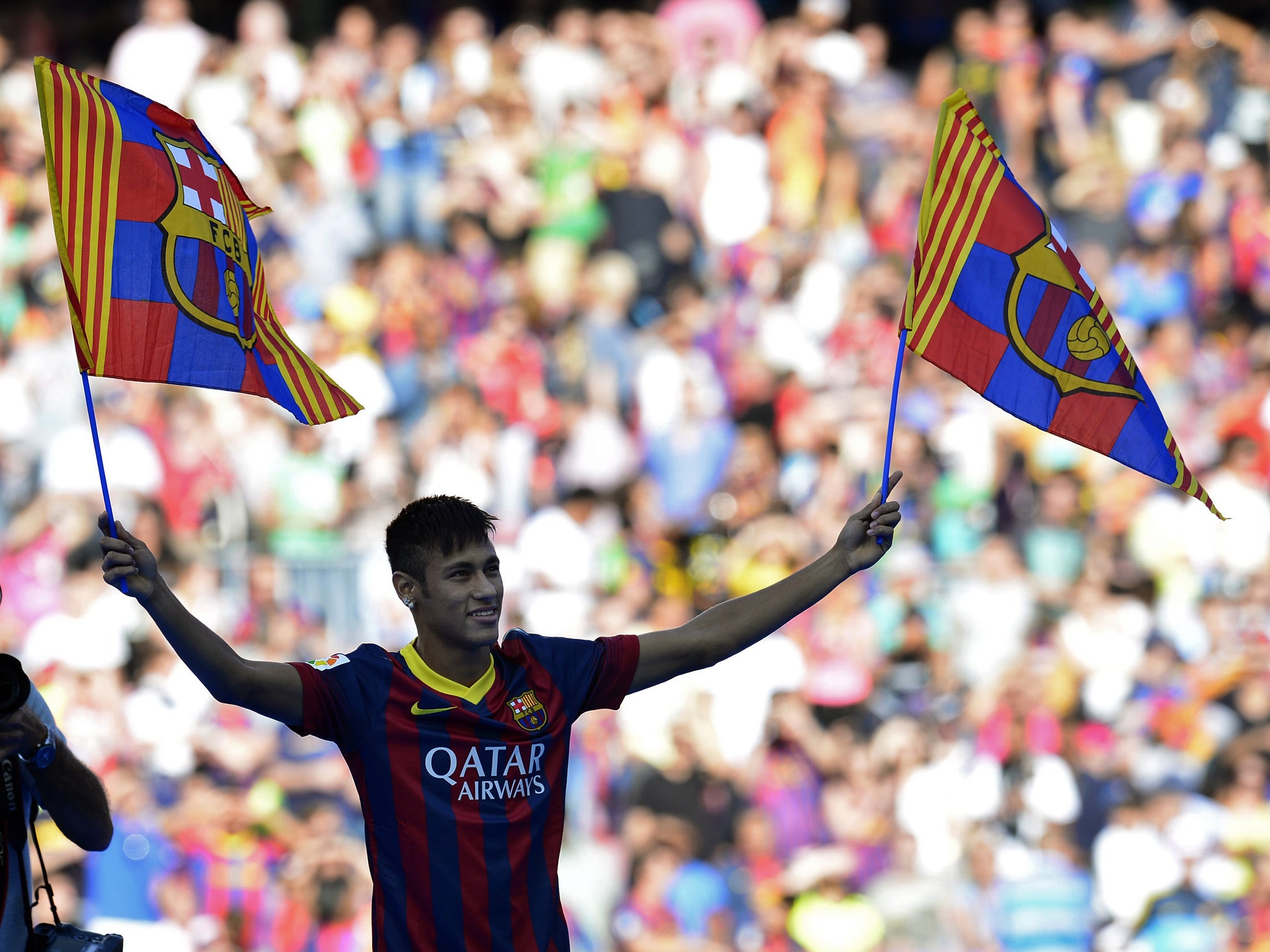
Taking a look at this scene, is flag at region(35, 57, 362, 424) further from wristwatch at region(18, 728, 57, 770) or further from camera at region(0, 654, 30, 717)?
wristwatch at region(18, 728, 57, 770)

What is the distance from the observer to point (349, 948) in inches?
312

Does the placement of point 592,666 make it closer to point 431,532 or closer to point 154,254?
point 431,532

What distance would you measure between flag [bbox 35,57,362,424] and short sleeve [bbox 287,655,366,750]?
703 mm

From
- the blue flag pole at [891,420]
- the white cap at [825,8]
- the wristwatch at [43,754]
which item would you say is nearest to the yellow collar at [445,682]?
the wristwatch at [43,754]

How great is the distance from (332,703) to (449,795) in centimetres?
32

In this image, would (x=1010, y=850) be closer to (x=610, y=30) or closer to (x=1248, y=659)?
(x=1248, y=659)

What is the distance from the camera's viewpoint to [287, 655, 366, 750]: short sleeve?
3438 millimetres

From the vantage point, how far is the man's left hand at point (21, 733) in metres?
3.09

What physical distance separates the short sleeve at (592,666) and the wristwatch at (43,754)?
1072mm

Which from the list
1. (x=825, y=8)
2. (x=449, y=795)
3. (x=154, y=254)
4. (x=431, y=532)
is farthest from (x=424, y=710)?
(x=825, y=8)

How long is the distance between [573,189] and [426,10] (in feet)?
9.38

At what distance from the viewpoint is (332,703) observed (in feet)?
11.4

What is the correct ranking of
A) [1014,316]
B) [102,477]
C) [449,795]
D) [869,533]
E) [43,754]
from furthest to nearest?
1. [1014,316]
2. [869,533]
3. [449,795]
4. [102,477]
5. [43,754]

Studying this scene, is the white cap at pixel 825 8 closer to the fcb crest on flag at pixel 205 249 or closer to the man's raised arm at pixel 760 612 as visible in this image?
the fcb crest on flag at pixel 205 249
